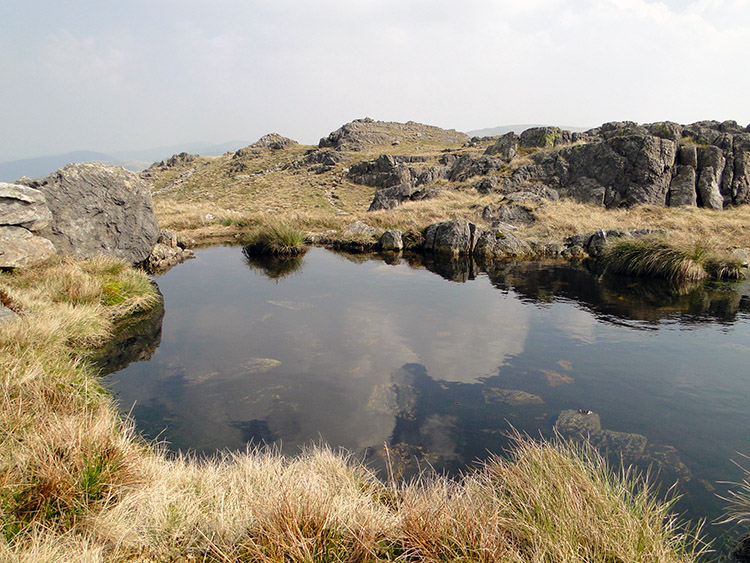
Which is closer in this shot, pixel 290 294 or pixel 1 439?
pixel 1 439

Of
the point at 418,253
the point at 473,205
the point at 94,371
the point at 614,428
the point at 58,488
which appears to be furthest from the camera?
the point at 473,205

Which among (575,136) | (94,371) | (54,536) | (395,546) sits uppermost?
(575,136)

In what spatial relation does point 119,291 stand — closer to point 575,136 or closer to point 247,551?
point 247,551

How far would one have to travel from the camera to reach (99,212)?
15430 millimetres

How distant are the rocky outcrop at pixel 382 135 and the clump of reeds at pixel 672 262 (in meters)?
68.3

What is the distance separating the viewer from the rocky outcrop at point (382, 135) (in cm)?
8312

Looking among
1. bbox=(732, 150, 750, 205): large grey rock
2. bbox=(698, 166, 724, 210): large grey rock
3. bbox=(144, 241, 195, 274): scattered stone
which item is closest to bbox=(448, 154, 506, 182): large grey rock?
bbox=(698, 166, 724, 210): large grey rock

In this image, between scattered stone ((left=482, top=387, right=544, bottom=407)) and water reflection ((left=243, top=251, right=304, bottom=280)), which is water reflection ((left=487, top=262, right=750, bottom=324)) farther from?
water reflection ((left=243, top=251, right=304, bottom=280))

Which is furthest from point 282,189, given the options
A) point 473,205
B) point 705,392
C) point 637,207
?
point 705,392

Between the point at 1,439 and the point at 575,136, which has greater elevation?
the point at 575,136

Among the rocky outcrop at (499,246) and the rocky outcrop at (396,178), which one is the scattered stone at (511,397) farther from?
the rocky outcrop at (396,178)

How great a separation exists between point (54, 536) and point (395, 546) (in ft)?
8.86

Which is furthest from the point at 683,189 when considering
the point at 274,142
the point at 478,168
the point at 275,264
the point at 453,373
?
the point at 274,142

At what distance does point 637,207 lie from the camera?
27141mm
